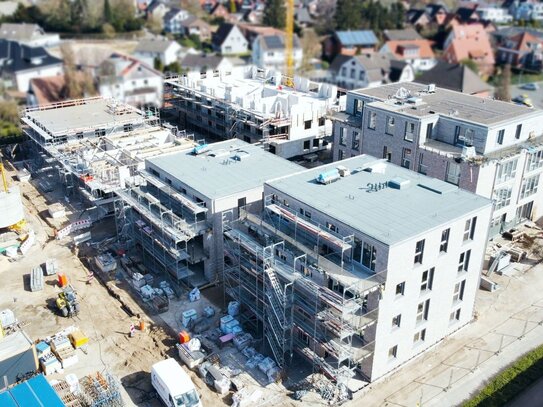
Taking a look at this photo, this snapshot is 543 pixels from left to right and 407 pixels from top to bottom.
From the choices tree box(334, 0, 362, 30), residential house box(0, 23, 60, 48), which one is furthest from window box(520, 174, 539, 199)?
residential house box(0, 23, 60, 48)

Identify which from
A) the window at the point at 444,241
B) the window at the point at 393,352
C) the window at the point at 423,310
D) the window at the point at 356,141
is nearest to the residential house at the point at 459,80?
the window at the point at 356,141

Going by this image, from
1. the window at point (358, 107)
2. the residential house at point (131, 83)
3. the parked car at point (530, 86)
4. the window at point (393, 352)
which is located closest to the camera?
the window at point (393, 352)

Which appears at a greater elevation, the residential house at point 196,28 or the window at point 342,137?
the residential house at point 196,28

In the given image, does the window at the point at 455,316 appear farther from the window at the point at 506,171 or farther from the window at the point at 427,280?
the window at the point at 506,171

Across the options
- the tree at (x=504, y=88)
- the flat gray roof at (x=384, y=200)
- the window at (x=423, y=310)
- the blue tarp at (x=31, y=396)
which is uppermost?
the flat gray roof at (x=384, y=200)

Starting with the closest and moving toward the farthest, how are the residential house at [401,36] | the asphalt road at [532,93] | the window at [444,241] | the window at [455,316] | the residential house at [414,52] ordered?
the window at [444,241]
the window at [455,316]
the asphalt road at [532,93]
the residential house at [414,52]
the residential house at [401,36]

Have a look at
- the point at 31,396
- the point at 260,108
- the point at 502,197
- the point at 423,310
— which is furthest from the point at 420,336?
the point at 260,108
